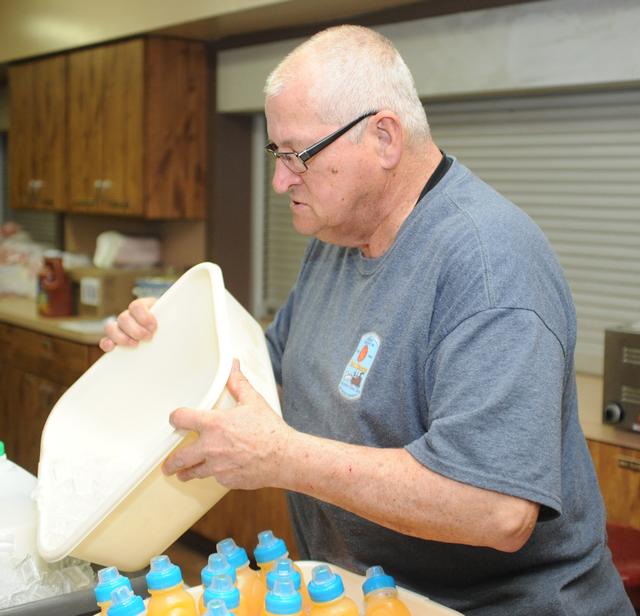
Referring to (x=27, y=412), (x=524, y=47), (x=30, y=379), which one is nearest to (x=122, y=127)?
(x=30, y=379)

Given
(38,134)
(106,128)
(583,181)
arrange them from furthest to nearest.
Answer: (38,134) < (106,128) < (583,181)

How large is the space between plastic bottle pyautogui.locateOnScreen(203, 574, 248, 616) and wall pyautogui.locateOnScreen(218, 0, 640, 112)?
200 centimetres

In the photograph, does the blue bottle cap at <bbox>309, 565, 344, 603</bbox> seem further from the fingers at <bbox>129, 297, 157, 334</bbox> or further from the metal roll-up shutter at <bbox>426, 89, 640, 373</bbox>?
the metal roll-up shutter at <bbox>426, 89, 640, 373</bbox>

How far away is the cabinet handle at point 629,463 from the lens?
2211 mm

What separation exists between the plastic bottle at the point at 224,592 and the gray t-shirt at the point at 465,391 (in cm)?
27

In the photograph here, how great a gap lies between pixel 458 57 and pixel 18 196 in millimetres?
2975

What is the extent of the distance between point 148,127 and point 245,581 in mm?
3074

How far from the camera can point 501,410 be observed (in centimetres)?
106

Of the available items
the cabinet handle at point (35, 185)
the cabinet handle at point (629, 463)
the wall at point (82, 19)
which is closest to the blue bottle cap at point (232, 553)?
the cabinet handle at point (629, 463)

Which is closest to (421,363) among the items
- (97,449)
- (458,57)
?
(97,449)

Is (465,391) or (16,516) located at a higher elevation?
(465,391)

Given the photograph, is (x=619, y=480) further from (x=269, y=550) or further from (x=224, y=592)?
(x=224, y=592)

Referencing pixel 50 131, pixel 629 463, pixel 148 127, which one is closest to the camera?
pixel 629 463

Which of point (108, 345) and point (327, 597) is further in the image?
point (108, 345)
